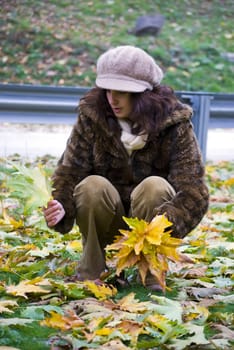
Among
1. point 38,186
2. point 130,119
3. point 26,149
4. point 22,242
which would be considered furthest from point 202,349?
point 26,149

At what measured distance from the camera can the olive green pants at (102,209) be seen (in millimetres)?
3729

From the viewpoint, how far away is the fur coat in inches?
149

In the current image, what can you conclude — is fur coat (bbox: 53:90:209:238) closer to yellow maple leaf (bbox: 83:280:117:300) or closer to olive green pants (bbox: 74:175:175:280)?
olive green pants (bbox: 74:175:175:280)

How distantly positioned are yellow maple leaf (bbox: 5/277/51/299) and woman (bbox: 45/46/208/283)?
26 cm

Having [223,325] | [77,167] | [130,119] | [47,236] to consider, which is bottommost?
[47,236]

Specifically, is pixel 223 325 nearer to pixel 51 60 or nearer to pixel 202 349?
pixel 202 349

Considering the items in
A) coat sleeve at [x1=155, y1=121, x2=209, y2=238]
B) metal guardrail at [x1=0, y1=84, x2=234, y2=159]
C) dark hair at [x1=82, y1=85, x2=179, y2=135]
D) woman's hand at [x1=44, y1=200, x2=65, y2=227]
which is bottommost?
metal guardrail at [x1=0, y1=84, x2=234, y2=159]

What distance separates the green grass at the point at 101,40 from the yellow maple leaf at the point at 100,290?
9.42 metres

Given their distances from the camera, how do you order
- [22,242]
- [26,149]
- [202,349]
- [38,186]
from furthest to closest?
[26,149] < [22,242] < [38,186] < [202,349]

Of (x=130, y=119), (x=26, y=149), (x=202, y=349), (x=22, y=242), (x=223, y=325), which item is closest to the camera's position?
(x=202, y=349)

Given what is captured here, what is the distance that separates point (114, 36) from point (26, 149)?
21.5 ft

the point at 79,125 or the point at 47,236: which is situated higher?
the point at 79,125

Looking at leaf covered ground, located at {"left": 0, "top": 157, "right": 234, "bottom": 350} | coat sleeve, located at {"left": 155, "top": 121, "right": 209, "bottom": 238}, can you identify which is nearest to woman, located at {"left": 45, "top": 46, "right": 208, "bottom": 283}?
coat sleeve, located at {"left": 155, "top": 121, "right": 209, "bottom": 238}

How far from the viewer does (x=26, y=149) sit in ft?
27.3
